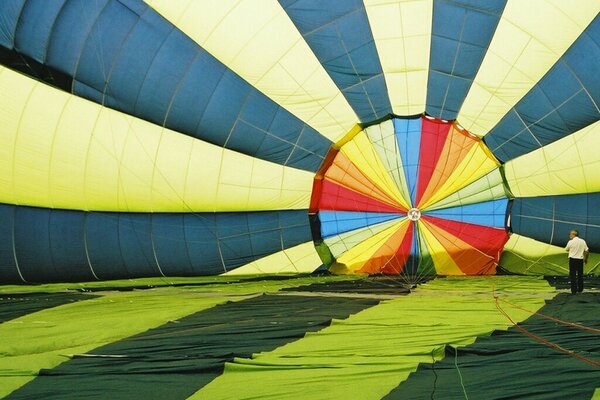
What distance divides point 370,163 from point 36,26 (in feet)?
8.74

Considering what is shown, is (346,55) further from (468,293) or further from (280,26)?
(468,293)

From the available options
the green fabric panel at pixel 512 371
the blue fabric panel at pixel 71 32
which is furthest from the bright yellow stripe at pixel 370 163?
the green fabric panel at pixel 512 371

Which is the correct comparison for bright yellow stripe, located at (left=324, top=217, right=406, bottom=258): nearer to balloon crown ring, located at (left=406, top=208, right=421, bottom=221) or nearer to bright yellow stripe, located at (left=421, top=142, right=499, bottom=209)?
balloon crown ring, located at (left=406, top=208, right=421, bottom=221)

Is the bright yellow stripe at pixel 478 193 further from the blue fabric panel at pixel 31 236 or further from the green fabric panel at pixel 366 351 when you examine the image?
the blue fabric panel at pixel 31 236

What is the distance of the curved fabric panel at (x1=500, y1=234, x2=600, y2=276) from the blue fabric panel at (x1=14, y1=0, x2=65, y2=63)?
3.78 m

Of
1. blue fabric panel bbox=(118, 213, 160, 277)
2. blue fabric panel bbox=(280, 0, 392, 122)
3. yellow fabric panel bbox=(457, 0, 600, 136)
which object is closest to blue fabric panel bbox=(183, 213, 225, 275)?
blue fabric panel bbox=(118, 213, 160, 277)

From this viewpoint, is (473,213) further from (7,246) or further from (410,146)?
(7,246)

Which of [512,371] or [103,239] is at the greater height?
[103,239]

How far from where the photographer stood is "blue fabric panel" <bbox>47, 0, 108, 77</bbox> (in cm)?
555

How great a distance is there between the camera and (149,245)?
6.18 m

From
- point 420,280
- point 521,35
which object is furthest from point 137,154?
point 521,35

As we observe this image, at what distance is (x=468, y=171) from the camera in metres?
6.11

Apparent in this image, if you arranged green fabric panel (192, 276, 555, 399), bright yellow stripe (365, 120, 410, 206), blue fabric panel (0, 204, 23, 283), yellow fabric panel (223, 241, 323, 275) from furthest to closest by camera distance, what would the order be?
yellow fabric panel (223, 241, 323, 275), blue fabric panel (0, 204, 23, 283), bright yellow stripe (365, 120, 410, 206), green fabric panel (192, 276, 555, 399)

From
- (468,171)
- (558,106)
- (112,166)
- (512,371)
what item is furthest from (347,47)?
(512,371)
